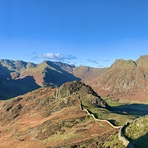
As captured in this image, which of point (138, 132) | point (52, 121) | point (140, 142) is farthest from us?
point (52, 121)

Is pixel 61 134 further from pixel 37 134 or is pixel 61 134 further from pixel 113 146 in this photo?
pixel 113 146

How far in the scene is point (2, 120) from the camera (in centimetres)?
12331

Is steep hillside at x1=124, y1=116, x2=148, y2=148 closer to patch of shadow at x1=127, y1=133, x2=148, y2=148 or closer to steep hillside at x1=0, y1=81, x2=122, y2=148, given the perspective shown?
patch of shadow at x1=127, y1=133, x2=148, y2=148

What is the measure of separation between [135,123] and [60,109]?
183 ft

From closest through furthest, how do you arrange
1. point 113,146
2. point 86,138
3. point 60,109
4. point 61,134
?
point 113,146
point 86,138
point 61,134
point 60,109

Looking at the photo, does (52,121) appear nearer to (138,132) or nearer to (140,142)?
(138,132)

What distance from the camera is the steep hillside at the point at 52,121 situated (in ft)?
210

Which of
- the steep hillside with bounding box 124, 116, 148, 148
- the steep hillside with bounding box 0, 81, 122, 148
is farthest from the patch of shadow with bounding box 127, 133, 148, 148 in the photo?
the steep hillside with bounding box 0, 81, 122, 148

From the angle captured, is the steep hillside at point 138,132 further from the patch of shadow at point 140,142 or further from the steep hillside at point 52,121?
the steep hillside at point 52,121

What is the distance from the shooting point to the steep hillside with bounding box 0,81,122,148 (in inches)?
2517

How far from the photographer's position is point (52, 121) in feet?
278

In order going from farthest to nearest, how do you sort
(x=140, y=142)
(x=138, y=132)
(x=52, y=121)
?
(x=52, y=121) → (x=138, y=132) → (x=140, y=142)

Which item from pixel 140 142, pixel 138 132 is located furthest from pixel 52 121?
pixel 140 142

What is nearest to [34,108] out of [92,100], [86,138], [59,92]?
[59,92]
